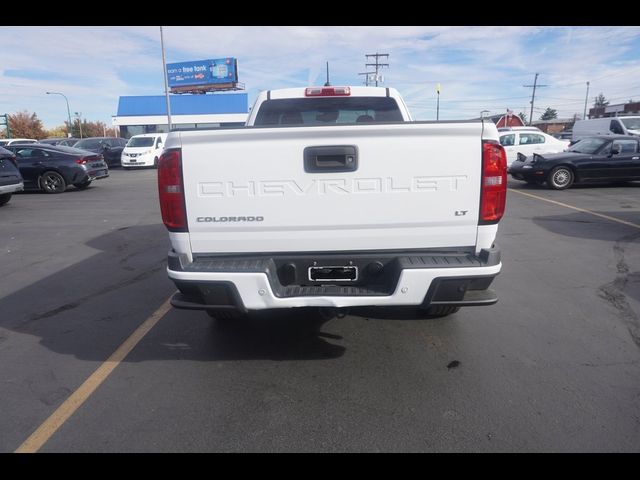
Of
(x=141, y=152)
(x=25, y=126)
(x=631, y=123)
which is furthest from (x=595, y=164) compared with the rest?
(x=25, y=126)

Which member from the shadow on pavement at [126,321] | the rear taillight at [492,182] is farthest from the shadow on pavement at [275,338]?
the rear taillight at [492,182]

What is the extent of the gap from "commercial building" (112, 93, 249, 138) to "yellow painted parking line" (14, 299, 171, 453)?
4330 cm

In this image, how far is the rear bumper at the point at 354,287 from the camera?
298cm

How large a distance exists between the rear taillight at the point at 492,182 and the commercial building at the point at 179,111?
44.5m

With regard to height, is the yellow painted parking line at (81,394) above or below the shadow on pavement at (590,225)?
below

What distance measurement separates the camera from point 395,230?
122 inches

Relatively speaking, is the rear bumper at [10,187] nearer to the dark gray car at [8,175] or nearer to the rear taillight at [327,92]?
the dark gray car at [8,175]

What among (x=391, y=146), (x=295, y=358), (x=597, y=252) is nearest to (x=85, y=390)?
(x=295, y=358)

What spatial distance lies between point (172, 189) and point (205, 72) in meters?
58.8

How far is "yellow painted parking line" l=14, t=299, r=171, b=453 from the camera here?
266 centimetres

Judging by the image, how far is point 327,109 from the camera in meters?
5.09
